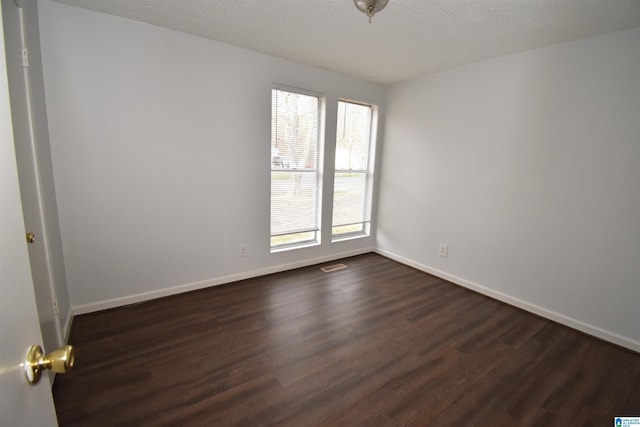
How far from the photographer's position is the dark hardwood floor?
63.0 inches

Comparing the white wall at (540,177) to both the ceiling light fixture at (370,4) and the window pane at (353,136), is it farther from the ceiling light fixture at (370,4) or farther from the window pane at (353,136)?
the ceiling light fixture at (370,4)

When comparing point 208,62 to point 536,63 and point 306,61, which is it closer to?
point 306,61

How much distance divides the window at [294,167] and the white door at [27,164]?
194 cm

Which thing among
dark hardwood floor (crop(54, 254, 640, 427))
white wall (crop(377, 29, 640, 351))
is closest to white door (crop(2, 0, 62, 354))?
dark hardwood floor (crop(54, 254, 640, 427))

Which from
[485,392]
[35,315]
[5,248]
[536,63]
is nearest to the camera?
[5,248]

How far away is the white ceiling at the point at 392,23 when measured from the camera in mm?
1945

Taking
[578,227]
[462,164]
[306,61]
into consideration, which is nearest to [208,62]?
[306,61]

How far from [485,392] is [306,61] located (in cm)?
337

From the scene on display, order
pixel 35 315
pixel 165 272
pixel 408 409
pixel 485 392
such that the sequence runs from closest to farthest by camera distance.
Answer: pixel 35 315
pixel 408 409
pixel 485 392
pixel 165 272

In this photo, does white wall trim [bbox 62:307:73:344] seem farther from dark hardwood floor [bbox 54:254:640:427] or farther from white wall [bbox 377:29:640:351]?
white wall [bbox 377:29:640:351]

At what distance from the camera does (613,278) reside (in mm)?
2307

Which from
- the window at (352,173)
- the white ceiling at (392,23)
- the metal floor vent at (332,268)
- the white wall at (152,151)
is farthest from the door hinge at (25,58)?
the metal floor vent at (332,268)

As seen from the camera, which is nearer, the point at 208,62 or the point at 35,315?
the point at 35,315

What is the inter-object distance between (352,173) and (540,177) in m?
2.15
